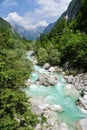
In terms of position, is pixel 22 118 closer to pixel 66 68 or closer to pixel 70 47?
pixel 66 68

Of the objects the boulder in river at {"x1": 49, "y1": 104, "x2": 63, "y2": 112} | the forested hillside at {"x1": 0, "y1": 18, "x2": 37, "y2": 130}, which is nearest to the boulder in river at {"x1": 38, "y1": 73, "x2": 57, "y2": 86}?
the boulder in river at {"x1": 49, "y1": 104, "x2": 63, "y2": 112}

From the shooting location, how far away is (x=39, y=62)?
208 feet

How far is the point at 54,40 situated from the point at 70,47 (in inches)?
861

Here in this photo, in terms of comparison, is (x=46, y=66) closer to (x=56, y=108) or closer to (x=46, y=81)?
(x=46, y=81)

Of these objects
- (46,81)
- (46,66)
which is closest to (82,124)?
(46,81)

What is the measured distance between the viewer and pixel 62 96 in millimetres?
36719

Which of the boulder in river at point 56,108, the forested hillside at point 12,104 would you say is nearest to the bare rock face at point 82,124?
the boulder in river at point 56,108

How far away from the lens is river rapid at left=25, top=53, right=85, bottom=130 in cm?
2845

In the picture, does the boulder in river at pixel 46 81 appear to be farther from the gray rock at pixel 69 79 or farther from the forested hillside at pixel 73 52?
the forested hillside at pixel 73 52

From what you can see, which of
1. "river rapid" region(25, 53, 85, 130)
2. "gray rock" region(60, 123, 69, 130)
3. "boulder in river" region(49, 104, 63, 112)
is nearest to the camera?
"gray rock" region(60, 123, 69, 130)

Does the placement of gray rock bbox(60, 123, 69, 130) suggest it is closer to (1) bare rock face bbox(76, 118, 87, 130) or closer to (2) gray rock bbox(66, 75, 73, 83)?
(1) bare rock face bbox(76, 118, 87, 130)

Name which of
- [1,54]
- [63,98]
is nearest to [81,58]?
[63,98]

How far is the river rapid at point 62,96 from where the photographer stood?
2845 cm

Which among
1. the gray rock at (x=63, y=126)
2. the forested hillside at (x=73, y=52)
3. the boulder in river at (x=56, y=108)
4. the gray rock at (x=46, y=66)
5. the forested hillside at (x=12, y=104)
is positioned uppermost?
the forested hillside at (x=73, y=52)
